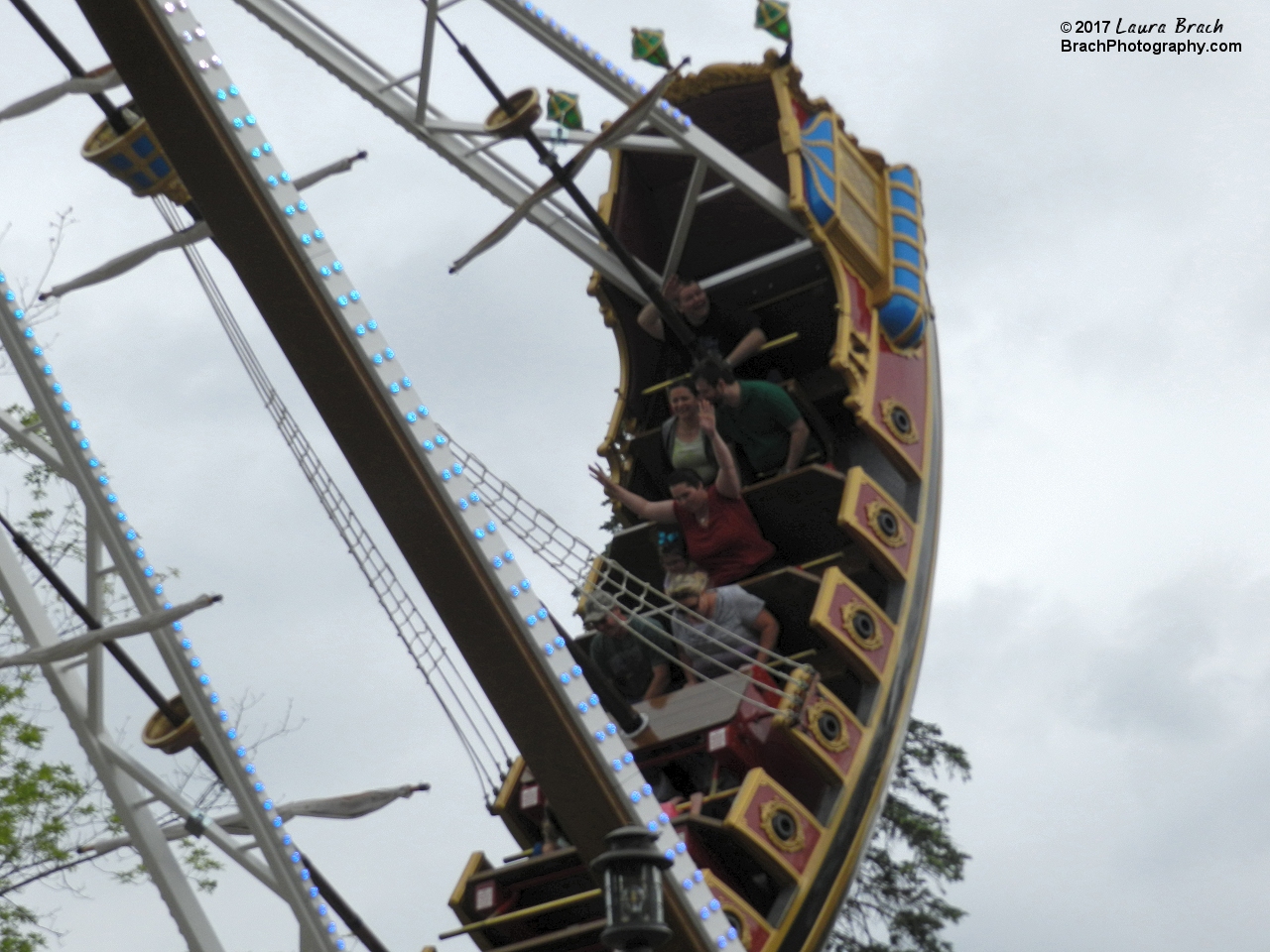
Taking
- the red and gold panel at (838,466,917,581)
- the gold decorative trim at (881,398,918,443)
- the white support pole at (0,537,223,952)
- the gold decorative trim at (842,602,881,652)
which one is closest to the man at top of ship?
the gold decorative trim at (881,398,918,443)

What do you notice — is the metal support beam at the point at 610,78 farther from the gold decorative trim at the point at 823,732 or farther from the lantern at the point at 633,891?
the lantern at the point at 633,891

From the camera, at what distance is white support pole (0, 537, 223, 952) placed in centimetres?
562

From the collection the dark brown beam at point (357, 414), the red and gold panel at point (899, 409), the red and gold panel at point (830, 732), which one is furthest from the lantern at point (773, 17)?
the dark brown beam at point (357, 414)

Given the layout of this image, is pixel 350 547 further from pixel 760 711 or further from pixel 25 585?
pixel 760 711

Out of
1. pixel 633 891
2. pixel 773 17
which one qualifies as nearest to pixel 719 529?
pixel 773 17

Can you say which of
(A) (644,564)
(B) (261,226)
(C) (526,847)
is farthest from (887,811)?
(B) (261,226)

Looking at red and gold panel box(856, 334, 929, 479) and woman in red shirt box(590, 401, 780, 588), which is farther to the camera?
red and gold panel box(856, 334, 929, 479)

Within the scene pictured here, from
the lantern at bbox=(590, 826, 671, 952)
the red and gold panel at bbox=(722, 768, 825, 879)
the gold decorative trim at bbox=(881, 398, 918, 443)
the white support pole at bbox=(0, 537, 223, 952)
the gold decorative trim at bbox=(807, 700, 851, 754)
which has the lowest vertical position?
the lantern at bbox=(590, 826, 671, 952)

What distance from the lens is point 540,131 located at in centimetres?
774

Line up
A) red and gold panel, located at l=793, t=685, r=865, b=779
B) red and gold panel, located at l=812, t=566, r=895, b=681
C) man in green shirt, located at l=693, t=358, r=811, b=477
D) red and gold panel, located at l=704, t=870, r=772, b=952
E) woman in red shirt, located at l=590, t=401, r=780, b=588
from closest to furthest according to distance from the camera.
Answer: red and gold panel, located at l=704, t=870, r=772, b=952 → red and gold panel, located at l=793, t=685, r=865, b=779 → red and gold panel, located at l=812, t=566, r=895, b=681 → woman in red shirt, located at l=590, t=401, r=780, b=588 → man in green shirt, located at l=693, t=358, r=811, b=477

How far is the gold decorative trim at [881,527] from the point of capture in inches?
296

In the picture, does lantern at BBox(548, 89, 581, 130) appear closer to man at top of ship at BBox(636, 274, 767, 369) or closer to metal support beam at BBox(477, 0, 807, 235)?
metal support beam at BBox(477, 0, 807, 235)

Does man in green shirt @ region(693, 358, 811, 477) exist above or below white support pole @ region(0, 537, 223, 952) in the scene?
above

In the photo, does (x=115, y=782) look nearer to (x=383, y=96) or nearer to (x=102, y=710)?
(x=102, y=710)
